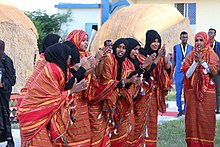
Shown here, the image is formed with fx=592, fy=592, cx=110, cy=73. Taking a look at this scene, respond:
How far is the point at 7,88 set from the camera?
872 centimetres

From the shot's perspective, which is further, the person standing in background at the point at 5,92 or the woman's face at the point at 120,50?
the person standing in background at the point at 5,92

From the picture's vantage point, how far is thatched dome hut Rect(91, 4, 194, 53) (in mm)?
25516

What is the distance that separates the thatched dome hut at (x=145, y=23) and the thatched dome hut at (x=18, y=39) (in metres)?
7.05

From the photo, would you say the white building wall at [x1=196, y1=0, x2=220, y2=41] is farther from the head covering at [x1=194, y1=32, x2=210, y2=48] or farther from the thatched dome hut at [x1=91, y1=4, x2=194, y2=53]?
the head covering at [x1=194, y1=32, x2=210, y2=48]

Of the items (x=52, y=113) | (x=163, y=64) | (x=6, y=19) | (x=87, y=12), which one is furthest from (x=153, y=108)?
(x=87, y=12)

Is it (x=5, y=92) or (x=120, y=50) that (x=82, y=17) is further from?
(x=120, y=50)

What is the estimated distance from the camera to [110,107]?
7074mm

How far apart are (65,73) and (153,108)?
8.72 ft

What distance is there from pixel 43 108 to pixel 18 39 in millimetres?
12819

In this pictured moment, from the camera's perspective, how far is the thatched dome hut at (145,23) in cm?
2552

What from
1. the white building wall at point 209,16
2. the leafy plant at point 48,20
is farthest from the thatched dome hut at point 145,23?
the leafy plant at point 48,20

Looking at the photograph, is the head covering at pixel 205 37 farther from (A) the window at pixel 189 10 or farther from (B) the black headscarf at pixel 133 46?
(A) the window at pixel 189 10

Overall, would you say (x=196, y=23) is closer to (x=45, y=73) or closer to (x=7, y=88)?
(x=7, y=88)

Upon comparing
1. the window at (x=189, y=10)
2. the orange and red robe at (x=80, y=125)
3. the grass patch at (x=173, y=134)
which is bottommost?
the grass patch at (x=173, y=134)
